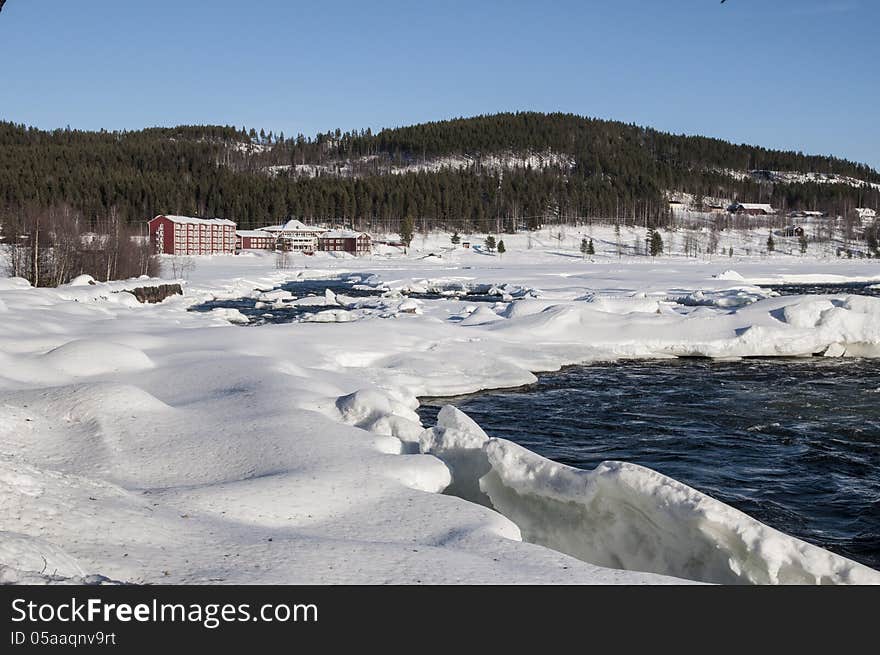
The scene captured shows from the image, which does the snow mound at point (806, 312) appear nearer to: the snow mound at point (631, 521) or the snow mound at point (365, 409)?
the snow mound at point (365, 409)

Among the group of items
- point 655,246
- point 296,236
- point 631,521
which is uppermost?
point 296,236

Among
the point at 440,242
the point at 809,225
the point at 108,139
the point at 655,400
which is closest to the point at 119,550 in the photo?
the point at 655,400

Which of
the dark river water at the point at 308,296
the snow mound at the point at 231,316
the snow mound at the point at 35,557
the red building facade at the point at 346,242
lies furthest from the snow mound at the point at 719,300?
the red building facade at the point at 346,242

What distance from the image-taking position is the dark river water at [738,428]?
10109 millimetres

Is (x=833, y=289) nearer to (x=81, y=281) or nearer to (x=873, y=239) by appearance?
(x=81, y=281)

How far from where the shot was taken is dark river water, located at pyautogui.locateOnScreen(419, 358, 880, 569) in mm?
10109

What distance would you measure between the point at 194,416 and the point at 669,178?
185681 mm

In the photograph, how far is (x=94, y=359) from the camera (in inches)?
598

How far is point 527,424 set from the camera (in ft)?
48.1

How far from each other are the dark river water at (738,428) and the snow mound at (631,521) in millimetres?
2086

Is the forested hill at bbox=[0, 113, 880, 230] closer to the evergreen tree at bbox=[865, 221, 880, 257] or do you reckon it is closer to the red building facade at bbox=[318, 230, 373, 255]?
the red building facade at bbox=[318, 230, 373, 255]

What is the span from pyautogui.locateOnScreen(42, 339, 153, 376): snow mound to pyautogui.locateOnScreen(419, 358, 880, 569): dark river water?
598 centimetres

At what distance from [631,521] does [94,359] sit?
37.2 ft

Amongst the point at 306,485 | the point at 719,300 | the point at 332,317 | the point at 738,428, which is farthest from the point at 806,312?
the point at 306,485
